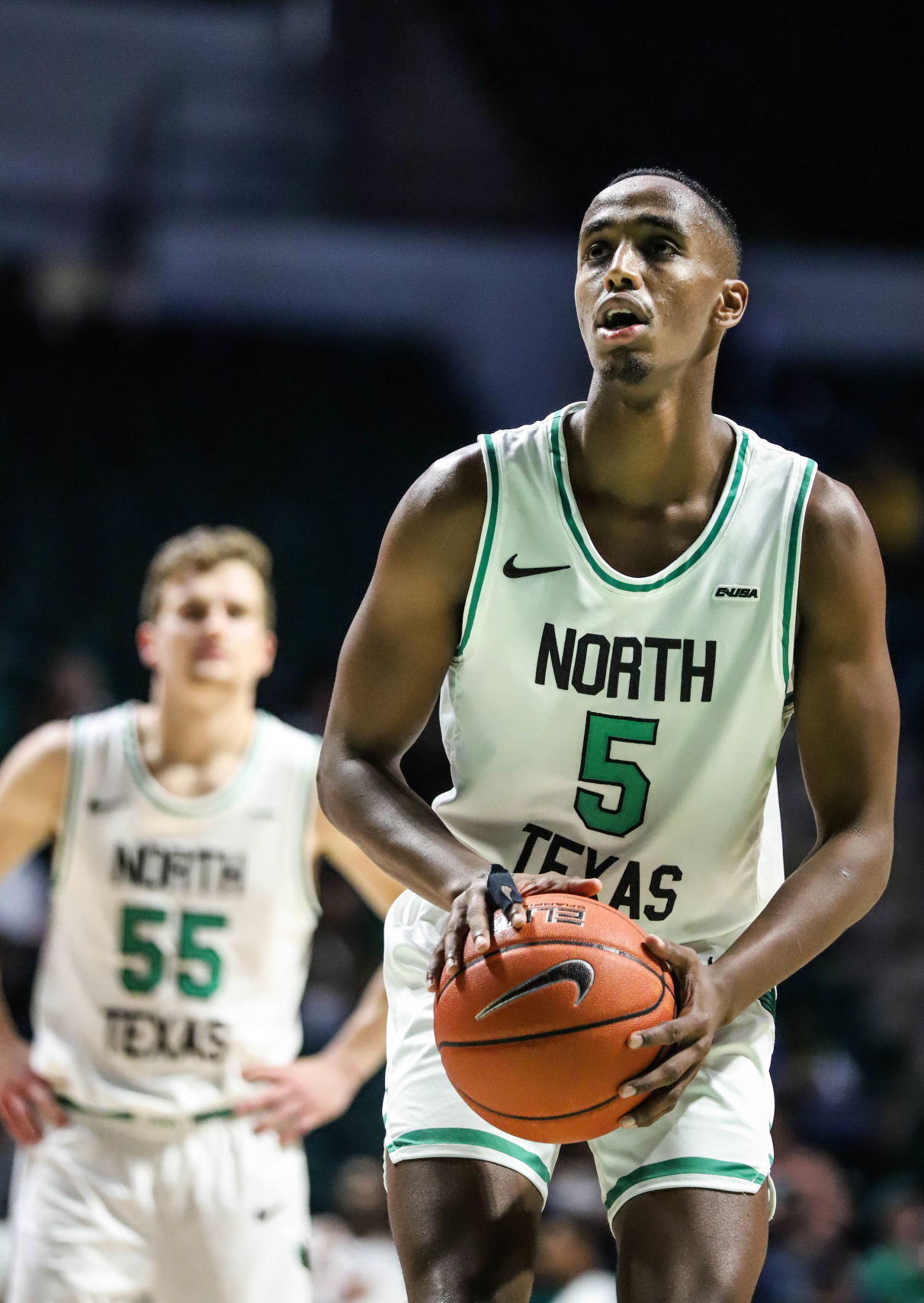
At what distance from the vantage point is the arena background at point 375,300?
27.6 ft

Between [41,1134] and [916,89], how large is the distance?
6.85m

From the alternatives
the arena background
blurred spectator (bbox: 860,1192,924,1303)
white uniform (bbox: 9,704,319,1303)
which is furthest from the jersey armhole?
the arena background

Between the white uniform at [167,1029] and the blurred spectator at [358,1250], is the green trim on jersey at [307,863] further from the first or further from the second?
the blurred spectator at [358,1250]

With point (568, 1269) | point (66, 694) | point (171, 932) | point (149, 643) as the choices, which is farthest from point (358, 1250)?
point (66, 694)

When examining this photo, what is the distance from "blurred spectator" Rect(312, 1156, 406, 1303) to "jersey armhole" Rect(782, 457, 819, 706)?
12.6ft

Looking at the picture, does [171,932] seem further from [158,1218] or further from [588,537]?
[588,537]

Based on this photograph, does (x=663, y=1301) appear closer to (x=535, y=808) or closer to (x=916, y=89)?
(x=535, y=808)

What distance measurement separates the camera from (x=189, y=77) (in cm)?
1116

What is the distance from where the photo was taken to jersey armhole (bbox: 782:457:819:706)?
2727 millimetres

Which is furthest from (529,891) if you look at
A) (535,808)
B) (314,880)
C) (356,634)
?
(314,880)

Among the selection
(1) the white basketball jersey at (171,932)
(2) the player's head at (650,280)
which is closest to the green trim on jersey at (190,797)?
(1) the white basketball jersey at (171,932)

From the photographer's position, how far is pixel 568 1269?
6406 mm

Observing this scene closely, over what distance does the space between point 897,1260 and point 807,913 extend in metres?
4.94

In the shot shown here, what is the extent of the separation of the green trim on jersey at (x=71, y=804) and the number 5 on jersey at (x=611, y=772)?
7.01ft
